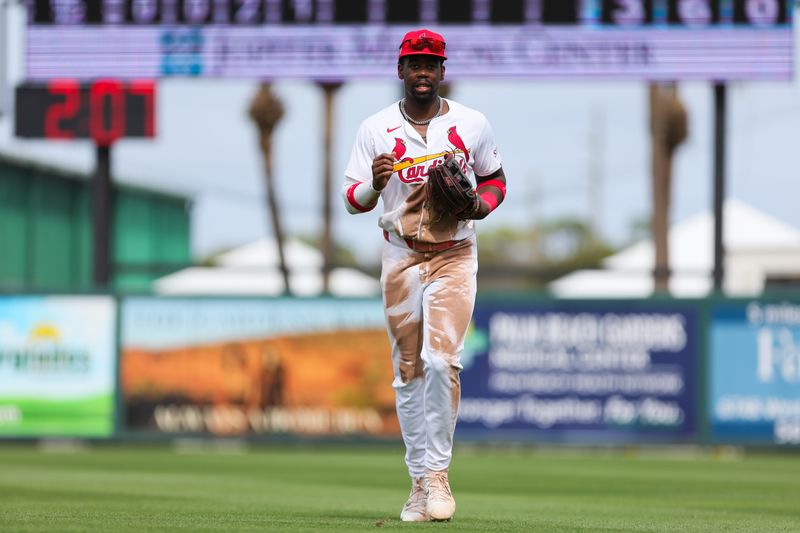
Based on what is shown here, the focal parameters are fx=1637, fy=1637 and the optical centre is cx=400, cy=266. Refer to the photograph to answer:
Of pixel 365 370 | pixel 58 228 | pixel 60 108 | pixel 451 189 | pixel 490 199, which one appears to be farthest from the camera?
pixel 58 228

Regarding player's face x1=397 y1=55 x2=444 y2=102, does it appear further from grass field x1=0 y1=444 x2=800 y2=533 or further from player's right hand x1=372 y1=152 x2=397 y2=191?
grass field x1=0 y1=444 x2=800 y2=533

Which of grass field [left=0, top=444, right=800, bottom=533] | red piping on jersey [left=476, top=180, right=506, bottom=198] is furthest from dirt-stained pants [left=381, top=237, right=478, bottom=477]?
grass field [left=0, top=444, right=800, bottom=533]

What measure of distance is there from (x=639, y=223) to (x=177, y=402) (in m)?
78.5

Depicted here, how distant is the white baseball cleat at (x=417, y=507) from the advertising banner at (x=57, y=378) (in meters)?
11.9

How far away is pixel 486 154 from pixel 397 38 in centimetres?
1158

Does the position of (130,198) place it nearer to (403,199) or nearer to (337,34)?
(337,34)

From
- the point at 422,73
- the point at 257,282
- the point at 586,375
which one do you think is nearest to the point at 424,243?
the point at 422,73

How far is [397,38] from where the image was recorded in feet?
60.3

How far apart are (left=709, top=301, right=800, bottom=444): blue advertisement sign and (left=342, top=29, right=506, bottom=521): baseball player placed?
443 inches

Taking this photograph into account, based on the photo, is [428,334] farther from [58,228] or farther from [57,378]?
[58,228]

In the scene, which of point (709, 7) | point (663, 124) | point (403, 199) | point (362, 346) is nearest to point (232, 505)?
point (403, 199)

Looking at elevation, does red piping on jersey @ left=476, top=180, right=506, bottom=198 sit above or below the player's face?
below

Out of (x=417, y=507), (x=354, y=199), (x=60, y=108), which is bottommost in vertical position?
(x=417, y=507)

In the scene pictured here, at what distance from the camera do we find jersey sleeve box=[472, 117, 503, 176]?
694cm
